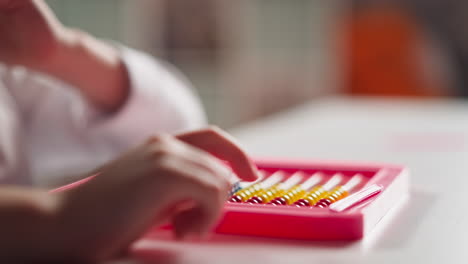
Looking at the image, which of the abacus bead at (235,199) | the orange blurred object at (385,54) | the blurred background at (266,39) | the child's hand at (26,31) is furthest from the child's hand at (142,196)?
the blurred background at (266,39)

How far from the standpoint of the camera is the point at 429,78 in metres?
2.46

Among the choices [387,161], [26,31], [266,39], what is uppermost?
[266,39]

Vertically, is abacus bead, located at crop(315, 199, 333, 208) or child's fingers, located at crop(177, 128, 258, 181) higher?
child's fingers, located at crop(177, 128, 258, 181)

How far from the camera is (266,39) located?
2.90 m

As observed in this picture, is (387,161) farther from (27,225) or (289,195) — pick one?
(27,225)

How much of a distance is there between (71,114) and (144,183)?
23.6 inches

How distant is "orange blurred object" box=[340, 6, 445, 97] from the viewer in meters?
2.47

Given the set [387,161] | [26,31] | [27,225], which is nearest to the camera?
[27,225]

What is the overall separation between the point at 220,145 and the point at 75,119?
52 cm

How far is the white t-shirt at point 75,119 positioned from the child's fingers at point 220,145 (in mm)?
435

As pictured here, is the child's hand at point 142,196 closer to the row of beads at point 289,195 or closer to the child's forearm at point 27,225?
the child's forearm at point 27,225

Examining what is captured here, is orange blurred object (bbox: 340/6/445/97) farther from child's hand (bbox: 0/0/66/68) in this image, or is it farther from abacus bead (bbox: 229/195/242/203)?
abacus bead (bbox: 229/195/242/203)

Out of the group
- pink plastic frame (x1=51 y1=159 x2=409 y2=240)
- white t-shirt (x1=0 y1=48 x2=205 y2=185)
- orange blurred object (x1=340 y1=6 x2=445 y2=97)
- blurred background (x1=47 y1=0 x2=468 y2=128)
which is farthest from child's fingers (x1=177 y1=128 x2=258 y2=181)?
blurred background (x1=47 y1=0 x2=468 y2=128)

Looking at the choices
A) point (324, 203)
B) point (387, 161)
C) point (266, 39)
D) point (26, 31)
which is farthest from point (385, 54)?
point (324, 203)
